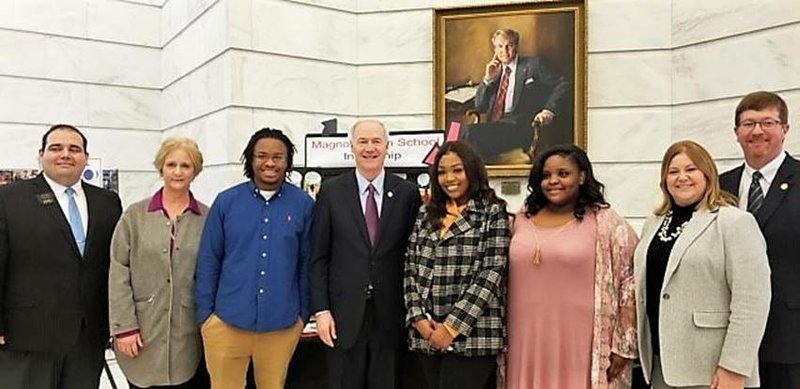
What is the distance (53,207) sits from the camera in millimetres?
2797

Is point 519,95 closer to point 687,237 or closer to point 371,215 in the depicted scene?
point 371,215

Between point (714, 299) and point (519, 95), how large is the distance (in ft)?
10.7

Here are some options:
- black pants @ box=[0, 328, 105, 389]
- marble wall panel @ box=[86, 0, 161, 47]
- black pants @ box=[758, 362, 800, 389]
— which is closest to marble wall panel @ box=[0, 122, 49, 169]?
marble wall panel @ box=[86, 0, 161, 47]

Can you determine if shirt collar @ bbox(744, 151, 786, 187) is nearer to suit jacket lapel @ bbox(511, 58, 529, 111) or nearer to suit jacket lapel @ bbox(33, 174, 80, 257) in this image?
suit jacket lapel @ bbox(33, 174, 80, 257)

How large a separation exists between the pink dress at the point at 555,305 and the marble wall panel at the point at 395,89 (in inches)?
125

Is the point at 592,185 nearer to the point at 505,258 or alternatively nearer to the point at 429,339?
the point at 505,258

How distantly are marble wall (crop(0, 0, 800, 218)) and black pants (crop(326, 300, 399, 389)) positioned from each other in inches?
102

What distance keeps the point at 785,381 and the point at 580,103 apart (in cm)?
313

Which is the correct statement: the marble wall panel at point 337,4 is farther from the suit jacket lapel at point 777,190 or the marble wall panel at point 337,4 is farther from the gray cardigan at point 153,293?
the suit jacket lapel at point 777,190

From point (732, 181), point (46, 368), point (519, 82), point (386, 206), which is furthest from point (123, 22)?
point (732, 181)

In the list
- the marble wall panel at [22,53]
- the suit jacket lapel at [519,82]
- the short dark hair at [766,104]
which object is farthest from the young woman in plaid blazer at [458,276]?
the marble wall panel at [22,53]

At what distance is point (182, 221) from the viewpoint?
2768 millimetres

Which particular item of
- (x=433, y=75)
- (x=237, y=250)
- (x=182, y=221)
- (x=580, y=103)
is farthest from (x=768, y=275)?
(x=433, y=75)

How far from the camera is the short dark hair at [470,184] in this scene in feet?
8.39
